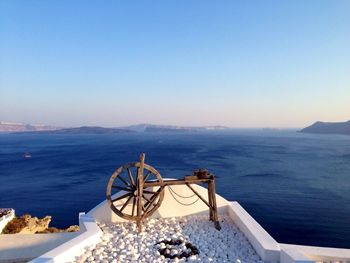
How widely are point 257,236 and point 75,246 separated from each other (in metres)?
4.53

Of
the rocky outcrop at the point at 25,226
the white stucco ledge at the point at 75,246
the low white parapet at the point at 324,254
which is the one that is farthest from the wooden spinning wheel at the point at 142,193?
the rocky outcrop at the point at 25,226

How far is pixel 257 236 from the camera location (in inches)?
309

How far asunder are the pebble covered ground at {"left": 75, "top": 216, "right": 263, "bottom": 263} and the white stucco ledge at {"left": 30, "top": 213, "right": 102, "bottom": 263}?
0.16 meters

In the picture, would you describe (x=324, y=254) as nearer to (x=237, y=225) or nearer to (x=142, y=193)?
(x=237, y=225)

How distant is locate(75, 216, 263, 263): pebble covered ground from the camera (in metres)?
7.23

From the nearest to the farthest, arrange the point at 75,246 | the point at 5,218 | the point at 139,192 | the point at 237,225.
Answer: the point at 75,246 → the point at 139,192 → the point at 237,225 → the point at 5,218

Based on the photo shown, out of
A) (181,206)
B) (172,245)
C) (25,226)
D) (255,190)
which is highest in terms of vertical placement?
(181,206)

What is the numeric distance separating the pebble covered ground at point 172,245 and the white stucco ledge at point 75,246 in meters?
0.16

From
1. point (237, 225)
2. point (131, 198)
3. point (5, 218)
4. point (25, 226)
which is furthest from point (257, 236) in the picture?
point (25, 226)

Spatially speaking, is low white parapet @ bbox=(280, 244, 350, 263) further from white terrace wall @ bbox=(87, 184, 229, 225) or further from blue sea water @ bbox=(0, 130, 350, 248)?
blue sea water @ bbox=(0, 130, 350, 248)

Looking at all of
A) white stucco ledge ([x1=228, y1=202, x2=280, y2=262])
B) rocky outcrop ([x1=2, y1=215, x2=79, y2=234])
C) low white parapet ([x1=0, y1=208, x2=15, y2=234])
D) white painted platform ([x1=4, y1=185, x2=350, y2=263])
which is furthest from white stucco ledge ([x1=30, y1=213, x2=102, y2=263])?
rocky outcrop ([x1=2, y1=215, x2=79, y2=234])

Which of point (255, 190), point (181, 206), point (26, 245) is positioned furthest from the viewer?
point (255, 190)

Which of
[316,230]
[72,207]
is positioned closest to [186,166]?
[72,207]

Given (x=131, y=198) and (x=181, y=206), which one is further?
(x=181, y=206)
